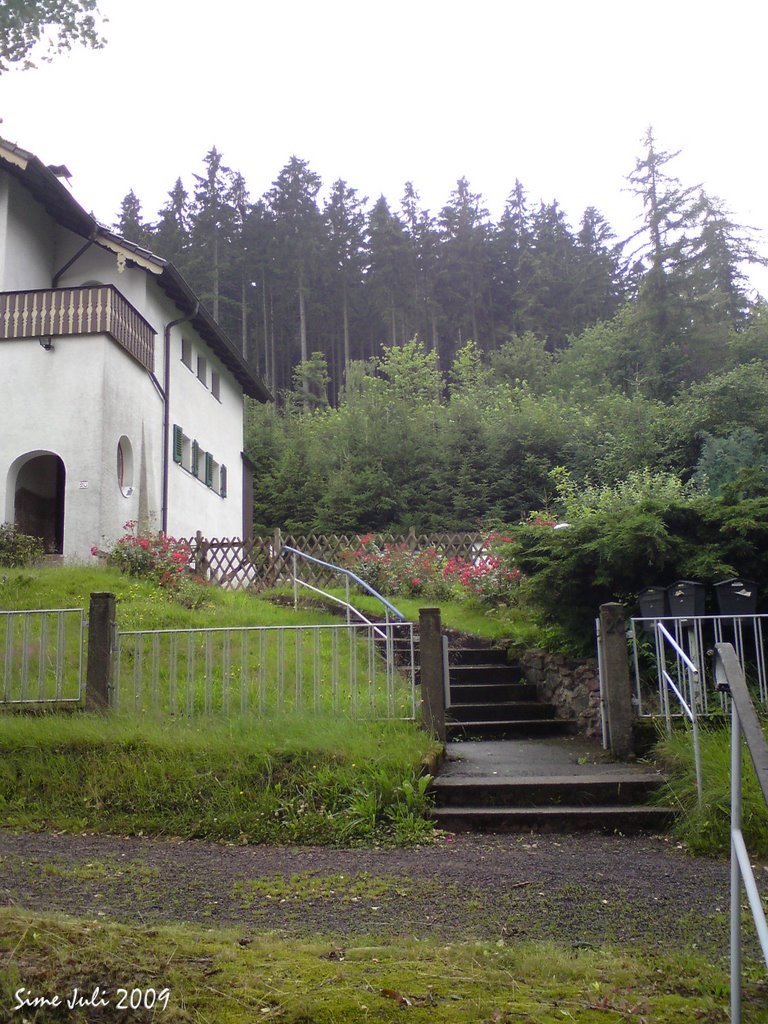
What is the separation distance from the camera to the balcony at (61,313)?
18328 millimetres

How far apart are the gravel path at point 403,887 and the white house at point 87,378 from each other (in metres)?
12.2

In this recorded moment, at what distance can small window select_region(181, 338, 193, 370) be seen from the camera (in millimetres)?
24125

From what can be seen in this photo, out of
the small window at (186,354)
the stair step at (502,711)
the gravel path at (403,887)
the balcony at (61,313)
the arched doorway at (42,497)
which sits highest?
the small window at (186,354)

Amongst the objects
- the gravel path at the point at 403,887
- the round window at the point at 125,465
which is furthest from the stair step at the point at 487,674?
the round window at the point at 125,465

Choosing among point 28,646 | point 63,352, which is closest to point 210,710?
point 28,646

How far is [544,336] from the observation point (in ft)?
172

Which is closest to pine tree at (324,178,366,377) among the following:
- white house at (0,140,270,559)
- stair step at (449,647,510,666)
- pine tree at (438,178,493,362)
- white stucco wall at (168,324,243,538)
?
pine tree at (438,178,493,362)

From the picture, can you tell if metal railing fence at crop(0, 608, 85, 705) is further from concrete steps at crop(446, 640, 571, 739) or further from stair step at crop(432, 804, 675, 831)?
concrete steps at crop(446, 640, 571, 739)

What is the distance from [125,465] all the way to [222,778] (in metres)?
13.3

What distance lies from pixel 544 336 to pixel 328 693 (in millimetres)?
46406

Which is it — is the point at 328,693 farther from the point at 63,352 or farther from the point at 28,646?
the point at 63,352

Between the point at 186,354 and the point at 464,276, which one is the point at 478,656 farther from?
the point at 464,276

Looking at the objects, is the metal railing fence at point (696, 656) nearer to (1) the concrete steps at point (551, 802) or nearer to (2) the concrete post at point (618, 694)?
(2) the concrete post at point (618, 694)
